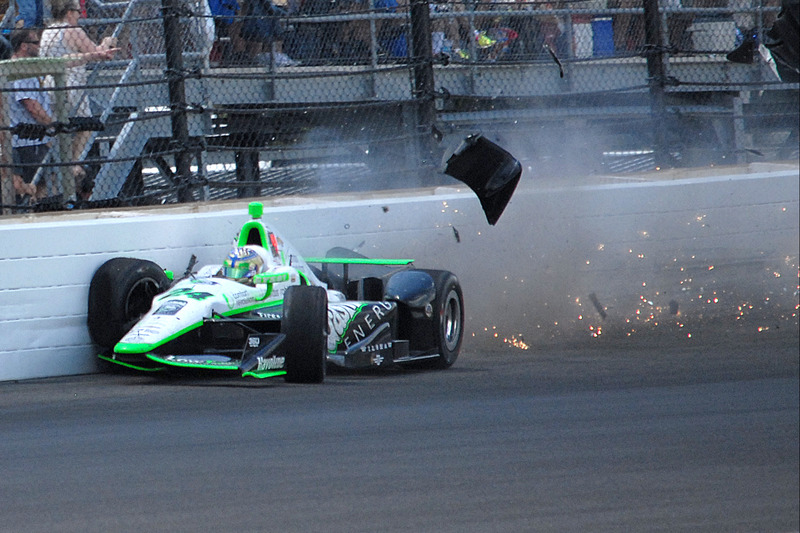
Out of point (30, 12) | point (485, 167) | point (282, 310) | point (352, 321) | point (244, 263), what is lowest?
point (352, 321)

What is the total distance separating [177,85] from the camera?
7.71 metres

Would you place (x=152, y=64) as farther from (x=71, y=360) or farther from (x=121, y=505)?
(x=121, y=505)

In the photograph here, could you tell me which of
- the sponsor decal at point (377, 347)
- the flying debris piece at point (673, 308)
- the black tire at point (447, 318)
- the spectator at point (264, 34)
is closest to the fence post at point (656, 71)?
the flying debris piece at point (673, 308)

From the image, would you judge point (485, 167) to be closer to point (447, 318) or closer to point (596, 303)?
point (447, 318)

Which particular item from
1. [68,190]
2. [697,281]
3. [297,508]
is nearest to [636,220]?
[697,281]

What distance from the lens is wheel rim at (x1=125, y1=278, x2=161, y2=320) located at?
22.4ft

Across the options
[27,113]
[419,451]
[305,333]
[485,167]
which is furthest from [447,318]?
[27,113]

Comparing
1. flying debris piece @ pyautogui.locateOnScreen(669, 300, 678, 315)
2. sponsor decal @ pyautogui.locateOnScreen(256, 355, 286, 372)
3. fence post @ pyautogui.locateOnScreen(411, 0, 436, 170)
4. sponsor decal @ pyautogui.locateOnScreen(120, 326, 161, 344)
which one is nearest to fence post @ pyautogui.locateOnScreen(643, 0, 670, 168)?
flying debris piece @ pyautogui.locateOnScreen(669, 300, 678, 315)

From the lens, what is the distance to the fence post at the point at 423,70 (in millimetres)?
8234

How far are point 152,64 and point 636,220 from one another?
332 cm

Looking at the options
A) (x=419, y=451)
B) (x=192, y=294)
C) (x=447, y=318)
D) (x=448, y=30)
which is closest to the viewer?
(x=419, y=451)

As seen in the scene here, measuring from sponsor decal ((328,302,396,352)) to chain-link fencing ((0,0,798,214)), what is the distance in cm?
149

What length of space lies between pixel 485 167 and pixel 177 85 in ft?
6.49

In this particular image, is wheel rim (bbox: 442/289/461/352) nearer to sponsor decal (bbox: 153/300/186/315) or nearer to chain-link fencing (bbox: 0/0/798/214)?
chain-link fencing (bbox: 0/0/798/214)
